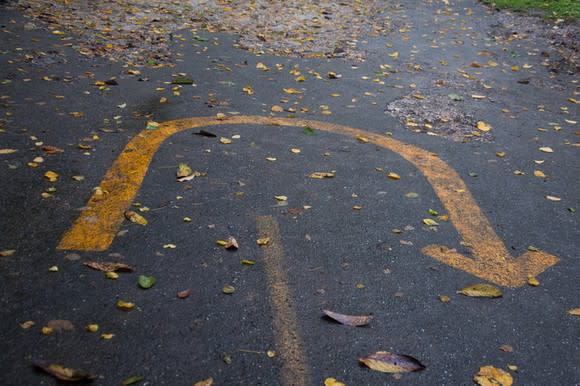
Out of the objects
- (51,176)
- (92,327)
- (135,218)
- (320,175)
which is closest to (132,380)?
(92,327)

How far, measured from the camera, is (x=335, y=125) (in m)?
5.36

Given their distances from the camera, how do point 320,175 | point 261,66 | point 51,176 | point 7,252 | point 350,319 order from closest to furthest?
1. point 350,319
2. point 7,252
3. point 51,176
4. point 320,175
5. point 261,66

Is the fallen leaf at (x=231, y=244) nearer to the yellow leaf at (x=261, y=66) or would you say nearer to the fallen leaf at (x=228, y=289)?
the fallen leaf at (x=228, y=289)

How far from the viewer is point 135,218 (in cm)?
343

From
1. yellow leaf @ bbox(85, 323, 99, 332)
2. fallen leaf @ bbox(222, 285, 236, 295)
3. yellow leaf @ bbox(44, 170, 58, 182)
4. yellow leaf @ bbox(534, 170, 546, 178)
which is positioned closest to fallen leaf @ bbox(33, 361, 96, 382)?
yellow leaf @ bbox(85, 323, 99, 332)

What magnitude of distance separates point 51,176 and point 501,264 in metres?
3.26

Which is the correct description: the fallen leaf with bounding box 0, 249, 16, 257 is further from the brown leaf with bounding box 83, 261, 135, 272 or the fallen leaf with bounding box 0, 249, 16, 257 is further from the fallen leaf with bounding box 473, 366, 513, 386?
the fallen leaf with bounding box 473, 366, 513, 386

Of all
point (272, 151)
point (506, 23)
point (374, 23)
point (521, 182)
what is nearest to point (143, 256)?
point (272, 151)

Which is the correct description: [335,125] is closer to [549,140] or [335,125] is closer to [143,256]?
[549,140]

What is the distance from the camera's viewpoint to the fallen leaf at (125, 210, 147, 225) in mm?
3391

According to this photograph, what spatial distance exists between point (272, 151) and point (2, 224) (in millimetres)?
2248

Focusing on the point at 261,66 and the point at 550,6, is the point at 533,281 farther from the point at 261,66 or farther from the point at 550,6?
the point at 550,6

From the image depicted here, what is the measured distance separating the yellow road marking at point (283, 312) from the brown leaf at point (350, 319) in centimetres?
20

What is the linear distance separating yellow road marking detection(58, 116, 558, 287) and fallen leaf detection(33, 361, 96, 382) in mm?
936
